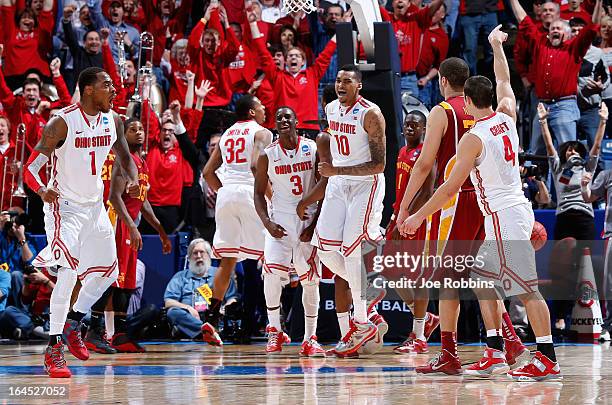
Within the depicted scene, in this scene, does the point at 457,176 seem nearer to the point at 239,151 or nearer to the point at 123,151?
the point at 123,151

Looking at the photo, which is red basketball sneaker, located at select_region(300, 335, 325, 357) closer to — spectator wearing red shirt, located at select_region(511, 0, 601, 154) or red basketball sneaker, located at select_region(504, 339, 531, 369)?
red basketball sneaker, located at select_region(504, 339, 531, 369)

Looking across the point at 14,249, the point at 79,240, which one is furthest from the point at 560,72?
the point at 79,240

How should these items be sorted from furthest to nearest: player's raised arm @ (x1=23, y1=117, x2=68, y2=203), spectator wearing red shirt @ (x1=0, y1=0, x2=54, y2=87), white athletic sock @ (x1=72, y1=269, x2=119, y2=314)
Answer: spectator wearing red shirt @ (x1=0, y1=0, x2=54, y2=87), white athletic sock @ (x1=72, y1=269, x2=119, y2=314), player's raised arm @ (x1=23, y1=117, x2=68, y2=203)

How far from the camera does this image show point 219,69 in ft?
45.6

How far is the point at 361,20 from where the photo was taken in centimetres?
995

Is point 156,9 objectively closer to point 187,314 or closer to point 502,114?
point 187,314

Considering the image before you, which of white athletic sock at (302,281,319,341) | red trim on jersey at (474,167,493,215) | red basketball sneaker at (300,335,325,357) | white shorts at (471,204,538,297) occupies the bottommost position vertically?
red basketball sneaker at (300,335,325,357)

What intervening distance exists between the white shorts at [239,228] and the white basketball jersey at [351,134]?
188cm

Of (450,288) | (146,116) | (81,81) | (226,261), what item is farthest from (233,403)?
(146,116)

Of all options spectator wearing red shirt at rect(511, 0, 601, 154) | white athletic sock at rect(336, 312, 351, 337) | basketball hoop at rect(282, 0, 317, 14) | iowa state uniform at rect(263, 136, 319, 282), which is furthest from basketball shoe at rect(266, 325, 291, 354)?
spectator wearing red shirt at rect(511, 0, 601, 154)

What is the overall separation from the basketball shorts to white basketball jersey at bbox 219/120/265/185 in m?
1.20

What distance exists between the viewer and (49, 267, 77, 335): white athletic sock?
290 inches

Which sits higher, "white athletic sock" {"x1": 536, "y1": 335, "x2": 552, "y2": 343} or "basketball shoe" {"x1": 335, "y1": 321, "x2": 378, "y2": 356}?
"white athletic sock" {"x1": 536, "y1": 335, "x2": 552, "y2": 343}

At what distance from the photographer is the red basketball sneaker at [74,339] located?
8.16m
